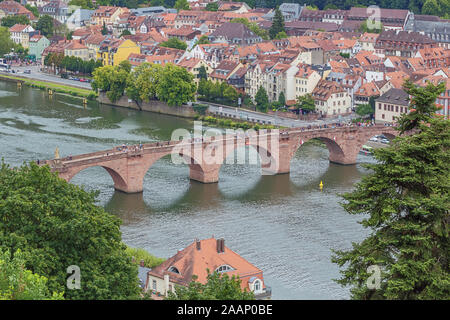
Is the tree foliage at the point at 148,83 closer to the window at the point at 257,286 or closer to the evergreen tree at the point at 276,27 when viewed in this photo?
the evergreen tree at the point at 276,27

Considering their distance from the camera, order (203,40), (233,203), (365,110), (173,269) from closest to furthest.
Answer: (173,269) < (233,203) < (365,110) < (203,40)

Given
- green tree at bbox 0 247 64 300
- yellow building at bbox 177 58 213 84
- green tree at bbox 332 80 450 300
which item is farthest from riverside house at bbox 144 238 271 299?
yellow building at bbox 177 58 213 84

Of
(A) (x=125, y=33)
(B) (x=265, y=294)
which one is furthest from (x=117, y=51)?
(B) (x=265, y=294)

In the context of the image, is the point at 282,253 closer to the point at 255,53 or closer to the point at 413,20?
the point at 255,53

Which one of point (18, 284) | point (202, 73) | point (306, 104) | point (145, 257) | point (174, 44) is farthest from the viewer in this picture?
point (174, 44)

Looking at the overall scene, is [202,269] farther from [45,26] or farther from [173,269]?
[45,26]

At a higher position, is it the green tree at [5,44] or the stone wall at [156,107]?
the green tree at [5,44]

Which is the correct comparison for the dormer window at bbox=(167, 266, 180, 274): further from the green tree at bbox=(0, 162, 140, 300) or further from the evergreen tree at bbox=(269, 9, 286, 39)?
the evergreen tree at bbox=(269, 9, 286, 39)

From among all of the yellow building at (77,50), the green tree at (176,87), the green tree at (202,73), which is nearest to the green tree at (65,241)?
the green tree at (176,87)
